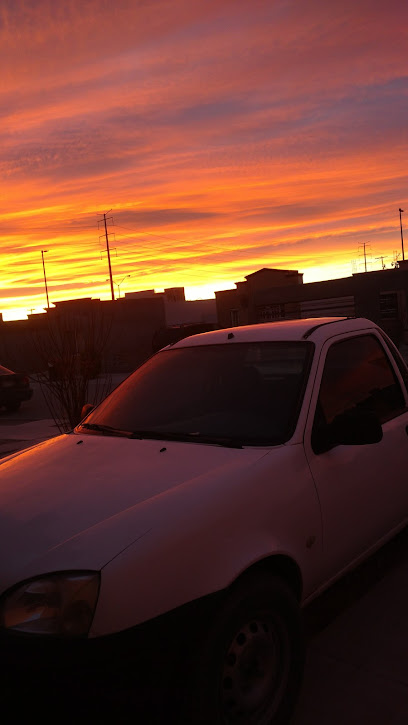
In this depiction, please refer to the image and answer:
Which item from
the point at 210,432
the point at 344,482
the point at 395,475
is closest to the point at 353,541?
the point at 344,482

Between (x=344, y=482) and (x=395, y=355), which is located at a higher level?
(x=395, y=355)

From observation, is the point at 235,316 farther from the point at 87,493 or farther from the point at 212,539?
the point at 212,539

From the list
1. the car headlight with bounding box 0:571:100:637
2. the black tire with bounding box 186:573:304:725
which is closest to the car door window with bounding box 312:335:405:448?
the black tire with bounding box 186:573:304:725

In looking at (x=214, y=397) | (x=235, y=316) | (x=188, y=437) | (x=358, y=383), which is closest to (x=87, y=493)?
(x=188, y=437)

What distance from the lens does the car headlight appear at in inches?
79.6

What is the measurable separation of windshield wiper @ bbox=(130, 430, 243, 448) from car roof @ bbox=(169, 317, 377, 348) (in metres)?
0.86

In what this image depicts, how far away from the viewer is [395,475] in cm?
373

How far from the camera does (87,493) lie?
8.55ft

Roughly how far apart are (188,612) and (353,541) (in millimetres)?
1422

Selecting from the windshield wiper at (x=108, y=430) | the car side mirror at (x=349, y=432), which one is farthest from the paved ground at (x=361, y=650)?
the windshield wiper at (x=108, y=430)

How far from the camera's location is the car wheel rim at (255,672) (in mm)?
2334

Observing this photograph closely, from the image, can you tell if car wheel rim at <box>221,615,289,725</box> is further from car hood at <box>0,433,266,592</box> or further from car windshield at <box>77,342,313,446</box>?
car windshield at <box>77,342,313,446</box>

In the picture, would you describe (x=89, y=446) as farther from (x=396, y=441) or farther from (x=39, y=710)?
(x=396, y=441)

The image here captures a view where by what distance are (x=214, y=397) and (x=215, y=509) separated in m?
1.18
